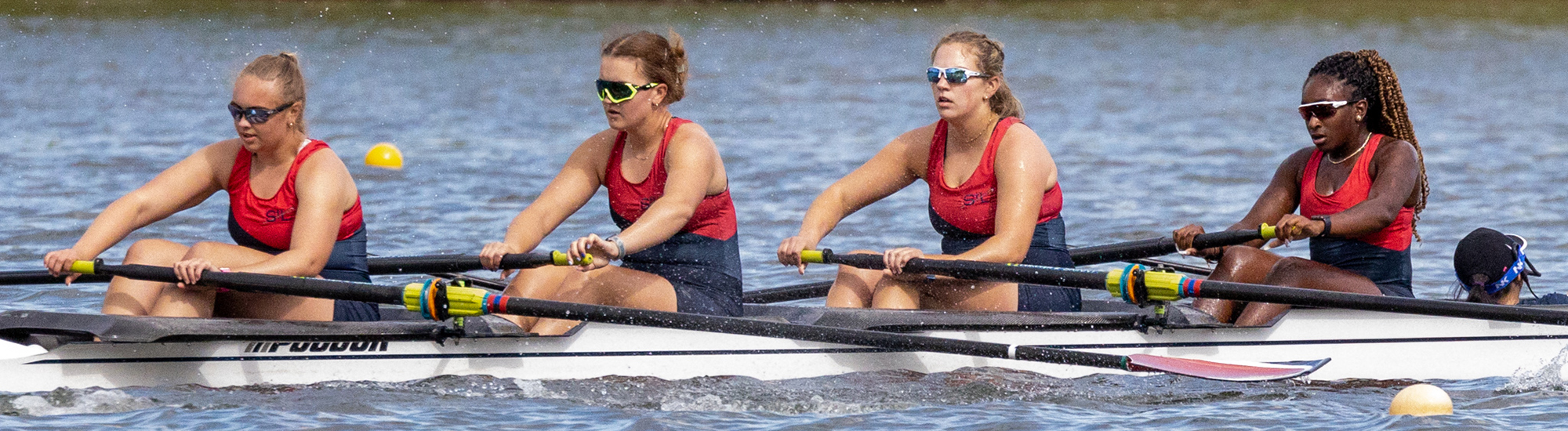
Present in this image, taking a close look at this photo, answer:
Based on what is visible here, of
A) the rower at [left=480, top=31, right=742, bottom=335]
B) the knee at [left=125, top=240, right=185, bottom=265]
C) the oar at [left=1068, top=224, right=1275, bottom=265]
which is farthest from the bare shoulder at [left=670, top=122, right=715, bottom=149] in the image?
the knee at [left=125, top=240, right=185, bottom=265]

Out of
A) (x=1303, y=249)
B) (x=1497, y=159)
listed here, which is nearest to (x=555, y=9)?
(x=1497, y=159)

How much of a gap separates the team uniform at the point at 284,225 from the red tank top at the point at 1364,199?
3.42 meters

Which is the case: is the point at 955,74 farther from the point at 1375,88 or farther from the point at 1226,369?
the point at 1375,88

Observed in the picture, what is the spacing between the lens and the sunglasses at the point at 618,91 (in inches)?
220

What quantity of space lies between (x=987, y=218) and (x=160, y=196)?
287 centimetres

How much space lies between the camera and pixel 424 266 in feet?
21.8

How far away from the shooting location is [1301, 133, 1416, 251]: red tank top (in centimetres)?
596

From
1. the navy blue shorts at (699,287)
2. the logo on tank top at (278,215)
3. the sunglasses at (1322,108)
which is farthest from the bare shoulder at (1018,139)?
the logo on tank top at (278,215)

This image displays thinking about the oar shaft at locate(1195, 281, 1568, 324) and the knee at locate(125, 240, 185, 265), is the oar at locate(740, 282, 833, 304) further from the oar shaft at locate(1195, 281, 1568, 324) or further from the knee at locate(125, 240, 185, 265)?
the knee at locate(125, 240, 185, 265)

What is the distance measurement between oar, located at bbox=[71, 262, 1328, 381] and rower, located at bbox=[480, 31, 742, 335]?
21 cm

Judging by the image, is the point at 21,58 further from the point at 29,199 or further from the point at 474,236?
the point at 474,236

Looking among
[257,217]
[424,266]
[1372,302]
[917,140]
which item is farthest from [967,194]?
[257,217]

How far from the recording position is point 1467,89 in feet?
65.7

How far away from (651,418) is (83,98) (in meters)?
14.1
